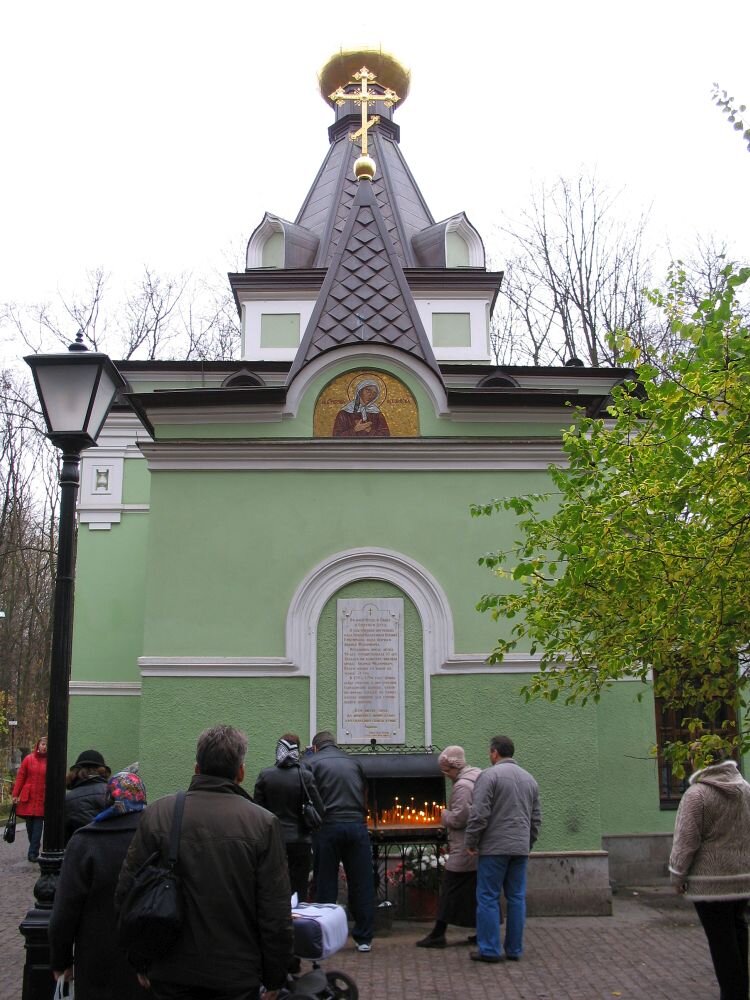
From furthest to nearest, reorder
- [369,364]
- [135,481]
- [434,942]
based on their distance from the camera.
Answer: [135,481] → [369,364] → [434,942]

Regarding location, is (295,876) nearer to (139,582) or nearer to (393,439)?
(393,439)

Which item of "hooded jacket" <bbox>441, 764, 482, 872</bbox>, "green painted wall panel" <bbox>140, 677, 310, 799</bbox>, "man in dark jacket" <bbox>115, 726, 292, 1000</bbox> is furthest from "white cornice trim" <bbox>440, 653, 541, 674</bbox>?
"man in dark jacket" <bbox>115, 726, 292, 1000</bbox>

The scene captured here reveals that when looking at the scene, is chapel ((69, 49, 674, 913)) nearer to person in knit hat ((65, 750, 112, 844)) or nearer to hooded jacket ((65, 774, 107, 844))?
person in knit hat ((65, 750, 112, 844))

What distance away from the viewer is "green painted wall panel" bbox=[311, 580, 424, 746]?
1044 centimetres

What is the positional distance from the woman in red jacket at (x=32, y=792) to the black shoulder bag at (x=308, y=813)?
6.74m

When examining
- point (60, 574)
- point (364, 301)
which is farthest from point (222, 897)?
point (364, 301)

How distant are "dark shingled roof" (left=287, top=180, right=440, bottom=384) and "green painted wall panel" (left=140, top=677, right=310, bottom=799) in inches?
135

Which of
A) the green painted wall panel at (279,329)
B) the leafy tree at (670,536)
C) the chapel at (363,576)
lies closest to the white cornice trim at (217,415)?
the chapel at (363,576)

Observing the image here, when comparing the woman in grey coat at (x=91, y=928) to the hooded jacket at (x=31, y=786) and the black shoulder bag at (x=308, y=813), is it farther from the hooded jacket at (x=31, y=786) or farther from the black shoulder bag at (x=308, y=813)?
the hooded jacket at (x=31, y=786)

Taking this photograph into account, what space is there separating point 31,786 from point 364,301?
7.66 metres

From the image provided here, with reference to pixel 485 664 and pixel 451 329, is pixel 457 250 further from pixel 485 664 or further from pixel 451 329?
pixel 485 664

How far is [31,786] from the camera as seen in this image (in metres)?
13.2

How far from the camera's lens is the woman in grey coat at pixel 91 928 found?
175 inches

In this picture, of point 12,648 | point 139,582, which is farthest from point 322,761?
point 12,648
